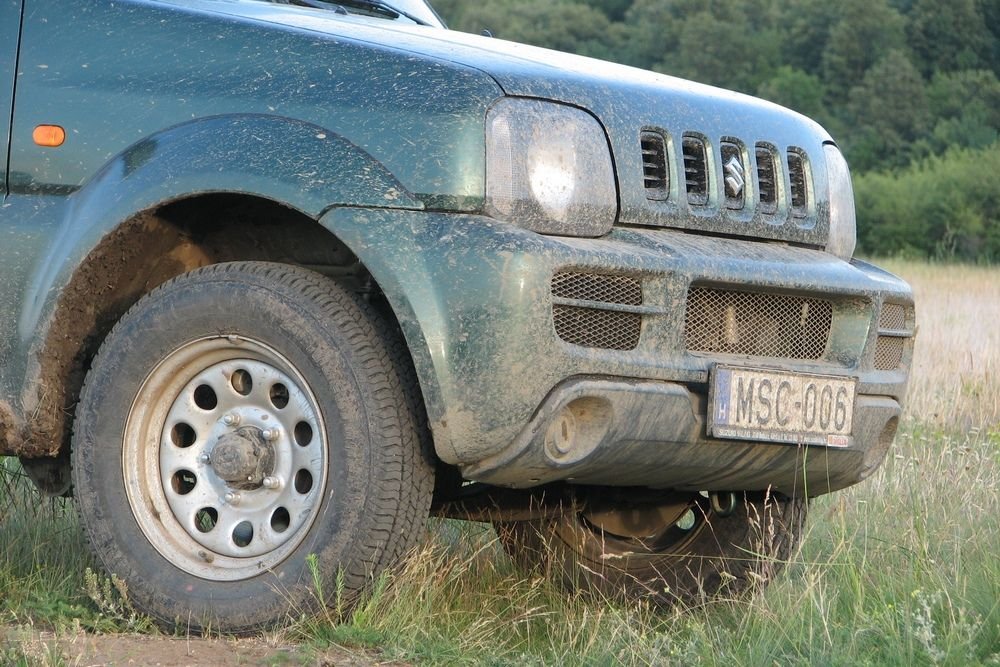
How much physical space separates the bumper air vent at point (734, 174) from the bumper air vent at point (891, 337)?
461mm

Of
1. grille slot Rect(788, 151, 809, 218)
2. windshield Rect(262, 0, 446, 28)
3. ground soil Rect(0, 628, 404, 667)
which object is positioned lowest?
ground soil Rect(0, 628, 404, 667)

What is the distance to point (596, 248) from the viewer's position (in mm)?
3379

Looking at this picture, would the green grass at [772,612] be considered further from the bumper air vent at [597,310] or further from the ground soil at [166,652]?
the bumper air vent at [597,310]

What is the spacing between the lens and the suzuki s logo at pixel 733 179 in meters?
3.82

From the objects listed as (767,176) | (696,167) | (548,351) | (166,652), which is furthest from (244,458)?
(767,176)

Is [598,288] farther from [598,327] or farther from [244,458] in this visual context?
[244,458]

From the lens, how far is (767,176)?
3980 mm

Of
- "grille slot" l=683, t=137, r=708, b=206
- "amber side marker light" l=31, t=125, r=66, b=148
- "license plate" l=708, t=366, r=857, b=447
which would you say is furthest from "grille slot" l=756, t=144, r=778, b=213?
"amber side marker light" l=31, t=125, r=66, b=148

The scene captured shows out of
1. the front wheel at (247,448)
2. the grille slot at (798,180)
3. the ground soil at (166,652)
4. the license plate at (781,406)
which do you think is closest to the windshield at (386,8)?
the front wheel at (247,448)

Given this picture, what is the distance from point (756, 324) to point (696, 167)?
0.42 m

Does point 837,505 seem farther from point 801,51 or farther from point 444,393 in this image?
point 801,51

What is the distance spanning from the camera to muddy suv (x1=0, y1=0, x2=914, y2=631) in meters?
3.34

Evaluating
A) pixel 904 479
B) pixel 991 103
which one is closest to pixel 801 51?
pixel 991 103

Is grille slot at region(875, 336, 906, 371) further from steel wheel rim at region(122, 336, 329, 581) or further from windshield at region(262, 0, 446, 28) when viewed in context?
windshield at region(262, 0, 446, 28)
